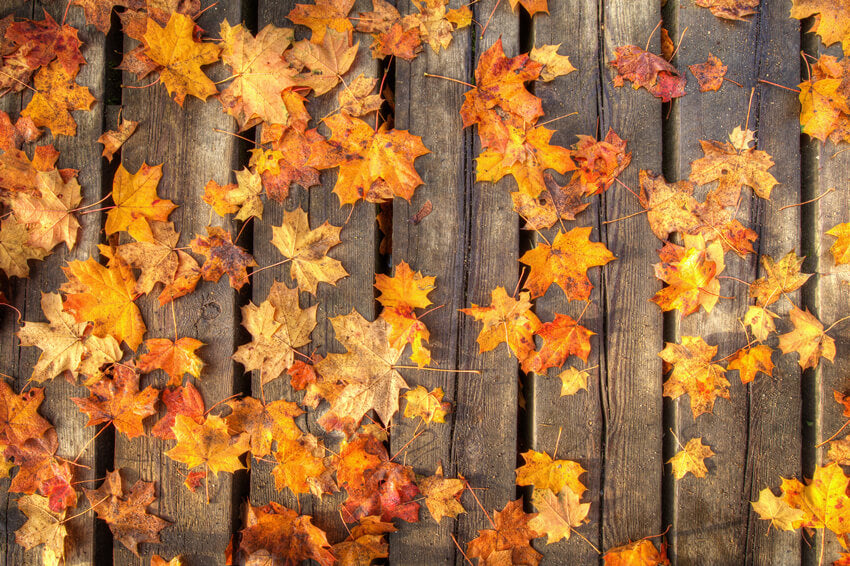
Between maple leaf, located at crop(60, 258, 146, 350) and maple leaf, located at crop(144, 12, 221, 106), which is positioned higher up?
maple leaf, located at crop(144, 12, 221, 106)

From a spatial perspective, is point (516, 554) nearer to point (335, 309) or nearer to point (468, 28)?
point (335, 309)

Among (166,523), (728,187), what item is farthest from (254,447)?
(728,187)

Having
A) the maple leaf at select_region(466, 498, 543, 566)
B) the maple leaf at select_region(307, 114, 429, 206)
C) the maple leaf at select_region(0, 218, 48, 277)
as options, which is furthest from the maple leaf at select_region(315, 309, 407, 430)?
the maple leaf at select_region(0, 218, 48, 277)

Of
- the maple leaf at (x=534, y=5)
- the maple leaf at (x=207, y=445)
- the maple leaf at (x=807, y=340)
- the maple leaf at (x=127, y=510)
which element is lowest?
the maple leaf at (x=127, y=510)

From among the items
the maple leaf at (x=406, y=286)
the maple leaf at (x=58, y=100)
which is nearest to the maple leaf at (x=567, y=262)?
the maple leaf at (x=406, y=286)

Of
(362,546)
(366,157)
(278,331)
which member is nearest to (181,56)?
(366,157)

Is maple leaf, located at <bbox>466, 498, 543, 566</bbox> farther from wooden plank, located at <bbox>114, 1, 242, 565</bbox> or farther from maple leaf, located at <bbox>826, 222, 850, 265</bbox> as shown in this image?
maple leaf, located at <bbox>826, 222, 850, 265</bbox>

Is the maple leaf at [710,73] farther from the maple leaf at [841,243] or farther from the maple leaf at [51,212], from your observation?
the maple leaf at [51,212]
